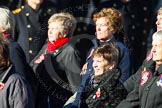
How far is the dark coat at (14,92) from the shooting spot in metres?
5.25

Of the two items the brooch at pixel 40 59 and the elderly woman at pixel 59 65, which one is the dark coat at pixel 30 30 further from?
the elderly woman at pixel 59 65

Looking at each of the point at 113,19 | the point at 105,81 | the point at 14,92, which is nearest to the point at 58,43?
the point at 113,19

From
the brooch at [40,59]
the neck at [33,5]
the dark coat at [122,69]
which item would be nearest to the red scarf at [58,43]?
the brooch at [40,59]

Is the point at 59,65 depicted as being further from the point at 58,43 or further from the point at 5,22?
the point at 5,22

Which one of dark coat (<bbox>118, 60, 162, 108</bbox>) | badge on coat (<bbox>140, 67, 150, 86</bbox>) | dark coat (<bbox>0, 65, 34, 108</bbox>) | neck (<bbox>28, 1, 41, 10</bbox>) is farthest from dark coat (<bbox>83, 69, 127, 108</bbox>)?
neck (<bbox>28, 1, 41, 10</bbox>)

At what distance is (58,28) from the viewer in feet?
22.1

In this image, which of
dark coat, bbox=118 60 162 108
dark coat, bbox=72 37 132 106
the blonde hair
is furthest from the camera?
the blonde hair

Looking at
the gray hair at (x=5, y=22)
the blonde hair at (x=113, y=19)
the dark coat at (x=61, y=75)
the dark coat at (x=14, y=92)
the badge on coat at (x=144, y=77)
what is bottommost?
the dark coat at (x=61, y=75)

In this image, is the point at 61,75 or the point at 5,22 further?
the point at 61,75

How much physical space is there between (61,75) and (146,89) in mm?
1374

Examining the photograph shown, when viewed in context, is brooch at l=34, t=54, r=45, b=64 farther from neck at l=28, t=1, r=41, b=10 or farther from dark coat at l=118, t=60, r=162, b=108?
dark coat at l=118, t=60, r=162, b=108

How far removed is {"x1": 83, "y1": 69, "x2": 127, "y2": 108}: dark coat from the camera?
5.96 m

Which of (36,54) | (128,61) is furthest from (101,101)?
(36,54)

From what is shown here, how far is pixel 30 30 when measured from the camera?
7668 millimetres
